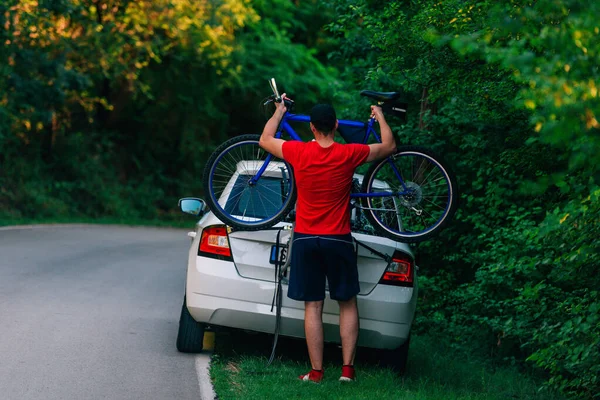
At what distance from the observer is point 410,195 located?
8.27m

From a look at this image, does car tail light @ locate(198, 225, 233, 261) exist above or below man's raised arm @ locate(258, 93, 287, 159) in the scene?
below

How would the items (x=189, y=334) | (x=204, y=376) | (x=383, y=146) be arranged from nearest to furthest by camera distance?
(x=383, y=146), (x=204, y=376), (x=189, y=334)

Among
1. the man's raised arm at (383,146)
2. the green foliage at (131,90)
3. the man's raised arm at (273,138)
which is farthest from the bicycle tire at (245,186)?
the green foliage at (131,90)

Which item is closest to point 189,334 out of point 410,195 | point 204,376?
point 204,376

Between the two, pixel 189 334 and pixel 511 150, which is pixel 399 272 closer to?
pixel 511 150

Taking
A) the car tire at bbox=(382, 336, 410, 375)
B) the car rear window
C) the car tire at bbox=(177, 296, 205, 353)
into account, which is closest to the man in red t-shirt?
Answer: the car rear window

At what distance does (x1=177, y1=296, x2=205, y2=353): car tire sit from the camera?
871 cm

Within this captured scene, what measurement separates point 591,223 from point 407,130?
253 inches

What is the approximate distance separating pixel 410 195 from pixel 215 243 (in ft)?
5.47

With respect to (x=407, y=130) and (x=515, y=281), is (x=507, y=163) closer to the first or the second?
(x=515, y=281)

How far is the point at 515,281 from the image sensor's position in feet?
35.7

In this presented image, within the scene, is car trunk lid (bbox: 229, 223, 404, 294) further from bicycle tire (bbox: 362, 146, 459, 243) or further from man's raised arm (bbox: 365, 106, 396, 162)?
man's raised arm (bbox: 365, 106, 396, 162)

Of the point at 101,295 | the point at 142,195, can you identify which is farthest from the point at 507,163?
the point at 142,195

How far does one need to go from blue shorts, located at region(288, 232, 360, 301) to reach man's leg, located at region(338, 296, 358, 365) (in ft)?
0.35
